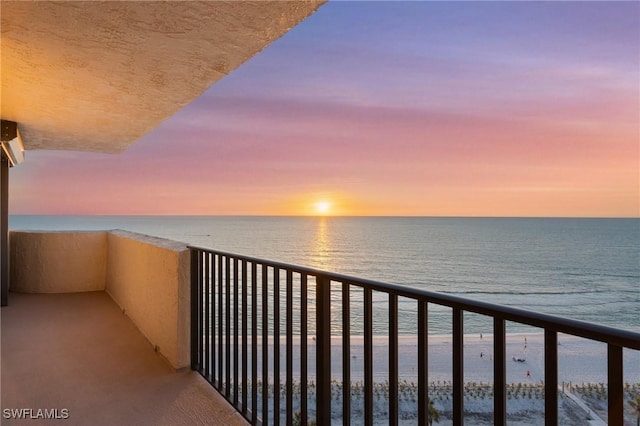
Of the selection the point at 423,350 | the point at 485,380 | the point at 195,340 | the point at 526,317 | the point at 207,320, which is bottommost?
the point at 485,380

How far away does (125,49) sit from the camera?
7.32ft

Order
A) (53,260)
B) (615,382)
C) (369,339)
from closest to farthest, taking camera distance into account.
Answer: (615,382) → (369,339) → (53,260)

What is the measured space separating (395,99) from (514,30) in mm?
7988

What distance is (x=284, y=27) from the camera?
1934 mm

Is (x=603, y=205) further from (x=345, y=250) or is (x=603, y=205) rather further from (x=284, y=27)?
(x=284, y=27)

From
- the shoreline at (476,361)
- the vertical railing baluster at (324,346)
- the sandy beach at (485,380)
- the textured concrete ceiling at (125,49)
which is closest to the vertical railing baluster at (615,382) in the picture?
the vertical railing baluster at (324,346)

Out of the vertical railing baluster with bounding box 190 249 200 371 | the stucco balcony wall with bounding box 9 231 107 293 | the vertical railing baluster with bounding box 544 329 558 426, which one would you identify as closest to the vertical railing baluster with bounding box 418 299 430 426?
the vertical railing baluster with bounding box 544 329 558 426

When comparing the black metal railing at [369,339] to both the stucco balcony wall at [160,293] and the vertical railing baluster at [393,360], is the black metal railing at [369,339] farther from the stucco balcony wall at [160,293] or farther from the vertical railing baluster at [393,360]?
the stucco balcony wall at [160,293]

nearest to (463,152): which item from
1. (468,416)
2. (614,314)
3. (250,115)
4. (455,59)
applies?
(455,59)

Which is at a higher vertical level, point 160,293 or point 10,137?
point 10,137

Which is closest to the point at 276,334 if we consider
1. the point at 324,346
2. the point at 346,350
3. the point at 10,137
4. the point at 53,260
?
the point at 324,346

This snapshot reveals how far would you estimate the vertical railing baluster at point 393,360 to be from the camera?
126cm

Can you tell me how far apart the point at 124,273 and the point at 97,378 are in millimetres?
2157

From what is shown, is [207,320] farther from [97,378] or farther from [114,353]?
[114,353]
